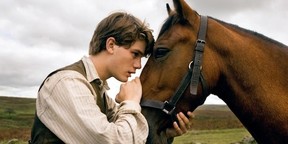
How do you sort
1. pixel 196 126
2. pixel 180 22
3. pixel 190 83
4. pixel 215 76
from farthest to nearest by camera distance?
pixel 196 126 → pixel 180 22 → pixel 215 76 → pixel 190 83

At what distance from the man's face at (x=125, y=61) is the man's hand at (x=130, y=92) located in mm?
81

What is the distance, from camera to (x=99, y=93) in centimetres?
362

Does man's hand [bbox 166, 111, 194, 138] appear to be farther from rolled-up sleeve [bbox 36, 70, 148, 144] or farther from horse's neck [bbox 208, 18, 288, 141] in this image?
rolled-up sleeve [bbox 36, 70, 148, 144]

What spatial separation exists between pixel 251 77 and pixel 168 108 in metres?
0.94

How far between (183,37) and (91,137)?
1653mm

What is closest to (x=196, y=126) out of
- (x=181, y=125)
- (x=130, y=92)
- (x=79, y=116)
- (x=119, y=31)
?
(x=181, y=125)

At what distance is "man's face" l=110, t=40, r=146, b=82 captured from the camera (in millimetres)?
3589

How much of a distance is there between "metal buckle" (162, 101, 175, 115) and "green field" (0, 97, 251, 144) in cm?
260

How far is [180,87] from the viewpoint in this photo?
13.1 feet

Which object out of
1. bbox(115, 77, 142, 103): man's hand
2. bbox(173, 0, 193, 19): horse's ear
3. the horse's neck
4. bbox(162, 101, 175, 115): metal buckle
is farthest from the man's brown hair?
the horse's neck

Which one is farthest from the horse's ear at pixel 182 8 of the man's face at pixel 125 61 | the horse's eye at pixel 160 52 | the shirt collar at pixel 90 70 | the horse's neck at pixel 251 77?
the shirt collar at pixel 90 70

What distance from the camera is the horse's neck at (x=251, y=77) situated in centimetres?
399

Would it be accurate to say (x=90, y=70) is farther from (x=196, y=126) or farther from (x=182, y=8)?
(x=196, y=126)

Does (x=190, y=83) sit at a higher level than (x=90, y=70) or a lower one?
lower
